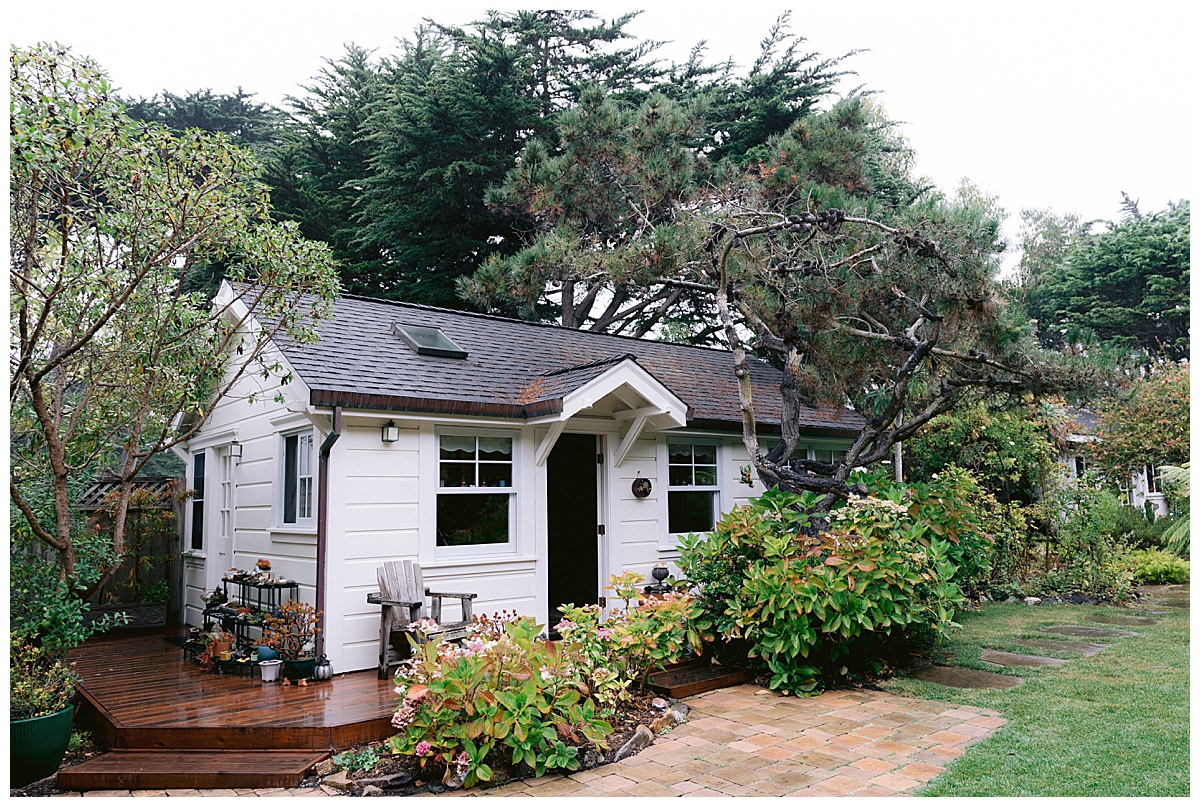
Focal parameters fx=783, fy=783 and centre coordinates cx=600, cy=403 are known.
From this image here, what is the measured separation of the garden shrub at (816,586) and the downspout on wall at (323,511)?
10.0 ft

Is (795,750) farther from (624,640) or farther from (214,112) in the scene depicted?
(214,112)

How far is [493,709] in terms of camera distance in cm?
437

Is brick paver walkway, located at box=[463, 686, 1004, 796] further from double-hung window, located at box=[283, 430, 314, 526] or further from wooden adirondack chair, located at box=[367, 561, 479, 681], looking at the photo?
double-hung window, located at box=[283, 430, 314, 526]

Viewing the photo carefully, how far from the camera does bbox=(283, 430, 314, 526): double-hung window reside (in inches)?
283

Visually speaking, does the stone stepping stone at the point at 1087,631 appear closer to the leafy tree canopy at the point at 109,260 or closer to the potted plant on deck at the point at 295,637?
the potted plant on deck at the point at 295,637

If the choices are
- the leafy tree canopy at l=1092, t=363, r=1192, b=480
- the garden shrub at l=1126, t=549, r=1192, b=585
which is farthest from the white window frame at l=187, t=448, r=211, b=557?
the leafy tree canopy at l=1092, t=363, r=1192, b=480

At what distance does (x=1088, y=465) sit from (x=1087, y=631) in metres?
A: 9.86

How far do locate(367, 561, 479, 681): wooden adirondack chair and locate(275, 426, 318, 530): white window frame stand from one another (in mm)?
922

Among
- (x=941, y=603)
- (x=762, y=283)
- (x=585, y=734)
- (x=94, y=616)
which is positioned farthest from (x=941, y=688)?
(x=94, y=616)

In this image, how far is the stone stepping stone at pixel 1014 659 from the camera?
6.99m

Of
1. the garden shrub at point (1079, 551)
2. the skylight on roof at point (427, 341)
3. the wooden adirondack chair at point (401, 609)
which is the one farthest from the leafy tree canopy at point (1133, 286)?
the wooden adirondack chair at point (401, 609)

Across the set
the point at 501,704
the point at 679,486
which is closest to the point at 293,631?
the point at 501,704

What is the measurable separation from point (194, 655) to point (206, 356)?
297 centimetres

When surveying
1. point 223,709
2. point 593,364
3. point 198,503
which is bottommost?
point 223,709
